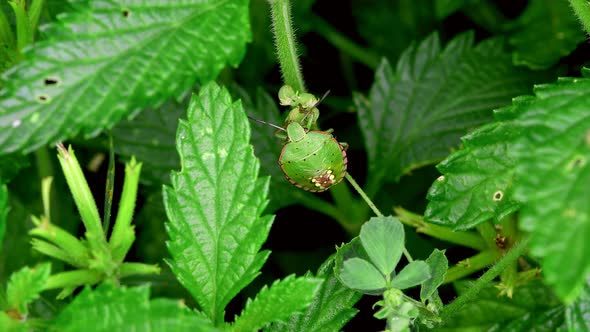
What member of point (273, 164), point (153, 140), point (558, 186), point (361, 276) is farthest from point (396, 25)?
point (558, 186)

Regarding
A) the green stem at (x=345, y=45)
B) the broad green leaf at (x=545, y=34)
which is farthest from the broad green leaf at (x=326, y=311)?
the green stem at (x=345, y=45)

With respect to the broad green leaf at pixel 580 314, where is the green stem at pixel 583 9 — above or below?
above

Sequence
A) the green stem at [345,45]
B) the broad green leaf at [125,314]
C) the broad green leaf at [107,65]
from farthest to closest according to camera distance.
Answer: the green stem at [345,45], the broad green leaf at [107,65], the broad green leaf at [125,314]

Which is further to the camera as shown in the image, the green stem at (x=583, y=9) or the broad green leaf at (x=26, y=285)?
the green stem at (x=583, y=9)

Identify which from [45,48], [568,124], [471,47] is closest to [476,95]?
[471,47]

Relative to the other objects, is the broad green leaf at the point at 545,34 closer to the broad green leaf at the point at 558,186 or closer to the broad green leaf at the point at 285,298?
the broad green leaf at the point at 558,186

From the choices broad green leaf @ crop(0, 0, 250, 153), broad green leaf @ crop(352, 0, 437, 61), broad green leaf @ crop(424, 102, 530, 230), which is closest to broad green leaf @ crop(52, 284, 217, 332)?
broad green leaf @ crop(0, 0, 250, 153)

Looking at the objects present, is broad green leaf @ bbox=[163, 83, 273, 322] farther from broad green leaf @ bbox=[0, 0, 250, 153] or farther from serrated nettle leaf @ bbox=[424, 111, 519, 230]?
serrated nettle leaf @ bbox=[424, 111, 519, 230]

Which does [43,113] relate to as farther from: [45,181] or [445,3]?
[445,3]
